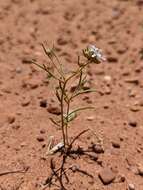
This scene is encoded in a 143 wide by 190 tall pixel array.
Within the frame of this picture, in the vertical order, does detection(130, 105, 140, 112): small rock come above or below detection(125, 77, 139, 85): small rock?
below

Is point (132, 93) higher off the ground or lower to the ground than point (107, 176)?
higher

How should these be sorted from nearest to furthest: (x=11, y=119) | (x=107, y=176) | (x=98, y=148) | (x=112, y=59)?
1. (x=107, y=176)
2. (x=98, y=148)
3. (x=11, y=119)
4. (x=112, y=59)

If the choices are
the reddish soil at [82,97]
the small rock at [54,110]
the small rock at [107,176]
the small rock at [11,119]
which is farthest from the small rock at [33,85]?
the small rock at [107,176]

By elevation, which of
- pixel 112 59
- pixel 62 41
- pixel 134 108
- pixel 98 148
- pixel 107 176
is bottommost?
pixel 107 176

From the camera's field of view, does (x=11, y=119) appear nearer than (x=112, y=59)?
Yes

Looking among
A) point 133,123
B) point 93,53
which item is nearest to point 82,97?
point 133,123

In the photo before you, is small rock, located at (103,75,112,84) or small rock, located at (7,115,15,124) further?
small rock, located at (103,75,112,84)

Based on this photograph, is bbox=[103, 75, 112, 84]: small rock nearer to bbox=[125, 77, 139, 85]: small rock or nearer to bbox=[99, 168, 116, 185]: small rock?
bbox=[125, 77, 139, 85]: small rock

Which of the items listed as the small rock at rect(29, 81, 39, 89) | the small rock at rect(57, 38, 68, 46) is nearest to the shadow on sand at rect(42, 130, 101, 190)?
the small rock at rect(29, 81, 39, 89)

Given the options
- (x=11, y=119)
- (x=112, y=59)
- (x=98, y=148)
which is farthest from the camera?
(x=112, y=59)

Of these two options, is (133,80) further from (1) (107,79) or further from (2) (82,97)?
(2) (82,97)
